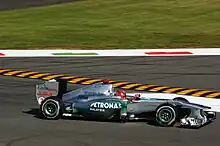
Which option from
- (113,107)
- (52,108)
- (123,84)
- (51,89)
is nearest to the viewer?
(113,107)

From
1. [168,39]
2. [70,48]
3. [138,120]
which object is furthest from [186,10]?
[138,120]

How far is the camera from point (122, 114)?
1336 centimetres

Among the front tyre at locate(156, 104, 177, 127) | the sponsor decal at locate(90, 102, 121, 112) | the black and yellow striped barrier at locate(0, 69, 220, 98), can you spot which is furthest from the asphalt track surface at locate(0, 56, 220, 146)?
the black and yellow striped barrier at locate(0, 69, 220, 98)

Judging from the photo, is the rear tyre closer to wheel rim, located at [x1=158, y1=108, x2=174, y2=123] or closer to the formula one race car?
the formula one race car

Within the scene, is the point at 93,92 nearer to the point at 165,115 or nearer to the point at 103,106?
the point at 103,106

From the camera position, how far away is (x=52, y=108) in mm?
13688

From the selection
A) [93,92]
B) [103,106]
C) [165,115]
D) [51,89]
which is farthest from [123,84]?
[165,115]

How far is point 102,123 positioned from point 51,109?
3.96 feet

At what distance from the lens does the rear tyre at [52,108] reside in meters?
13.6

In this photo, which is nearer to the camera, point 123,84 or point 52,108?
point 52,108

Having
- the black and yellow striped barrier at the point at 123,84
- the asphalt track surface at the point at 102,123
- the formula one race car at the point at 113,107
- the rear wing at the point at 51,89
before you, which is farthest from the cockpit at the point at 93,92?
the black and yellow striped barrier at the point at 123,84

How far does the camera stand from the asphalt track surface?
12164mm

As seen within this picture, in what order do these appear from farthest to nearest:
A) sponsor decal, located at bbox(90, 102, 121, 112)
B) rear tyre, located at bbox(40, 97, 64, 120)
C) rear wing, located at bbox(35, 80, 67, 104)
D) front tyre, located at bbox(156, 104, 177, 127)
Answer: rear wing, located at bbox(35, 80, 67, 104) < rear tyre, located at bbox(40, 97, 64, 120) < sponsor decal, located at bbox(90, 102, 121, 112) < front tyre, located at bbox(156, 104, 177, 127)

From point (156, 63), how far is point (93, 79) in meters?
3.33
